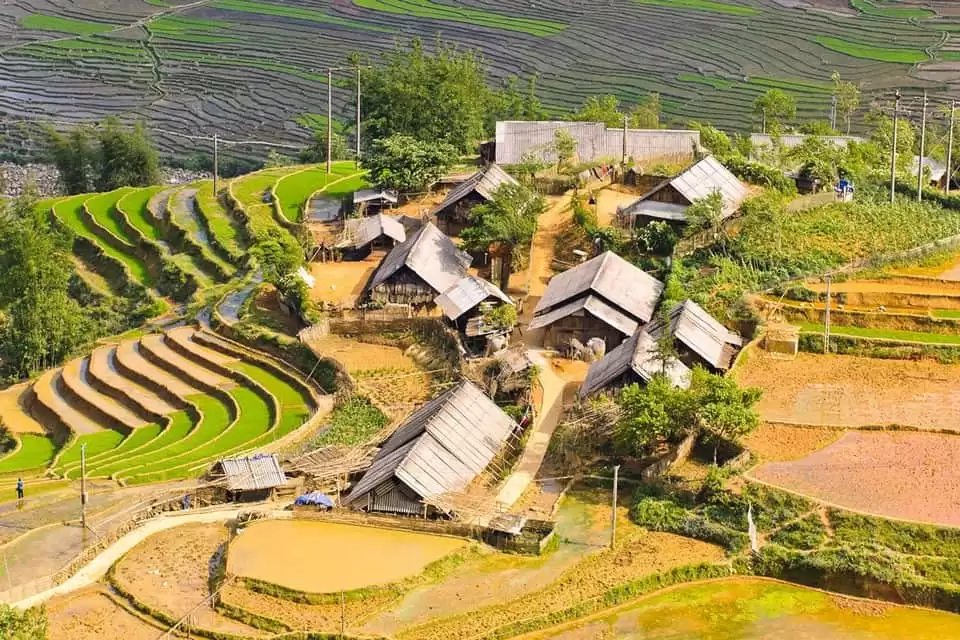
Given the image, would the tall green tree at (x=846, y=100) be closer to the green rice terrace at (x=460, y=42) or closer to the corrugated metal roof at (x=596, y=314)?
the green rice terrace at (x=460, y=42)

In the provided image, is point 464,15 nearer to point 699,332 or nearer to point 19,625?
point 699,332

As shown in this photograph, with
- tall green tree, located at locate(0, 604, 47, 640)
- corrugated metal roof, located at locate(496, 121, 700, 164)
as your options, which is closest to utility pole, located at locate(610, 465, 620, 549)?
tall green tree, located at locate(0, 604, 47, 640)

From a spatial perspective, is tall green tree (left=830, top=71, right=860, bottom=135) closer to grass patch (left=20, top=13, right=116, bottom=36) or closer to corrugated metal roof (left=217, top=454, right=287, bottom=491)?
corrugated metal roof (left=217, top=454, right=287, bottom=491)

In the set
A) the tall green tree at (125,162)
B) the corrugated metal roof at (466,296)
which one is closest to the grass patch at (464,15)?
the tall green tree at (125,162)

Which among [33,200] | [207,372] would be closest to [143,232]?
[33,200]

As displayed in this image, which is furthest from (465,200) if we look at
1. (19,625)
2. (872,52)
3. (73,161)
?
(872,52)

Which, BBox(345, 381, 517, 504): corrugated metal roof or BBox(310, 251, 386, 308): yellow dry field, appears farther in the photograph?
BBox(310, 251, 386, 308): yellow dry field

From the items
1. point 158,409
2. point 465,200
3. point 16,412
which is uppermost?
point 465,200
